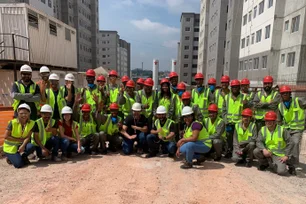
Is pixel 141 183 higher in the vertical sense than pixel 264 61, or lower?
lower

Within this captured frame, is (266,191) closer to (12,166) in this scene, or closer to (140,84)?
(140,84)

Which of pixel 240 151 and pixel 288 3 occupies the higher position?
pixel 288 3

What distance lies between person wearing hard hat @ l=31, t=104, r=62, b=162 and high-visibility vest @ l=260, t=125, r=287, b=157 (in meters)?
4.54

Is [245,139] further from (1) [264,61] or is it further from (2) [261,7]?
(2) [261,7]

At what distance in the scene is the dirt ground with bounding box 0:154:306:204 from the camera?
11.0 feet

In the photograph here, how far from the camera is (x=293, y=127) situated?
4754 millimetres

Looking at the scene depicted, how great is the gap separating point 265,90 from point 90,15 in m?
60.3

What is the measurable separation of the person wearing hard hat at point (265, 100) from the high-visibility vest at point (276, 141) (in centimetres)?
75

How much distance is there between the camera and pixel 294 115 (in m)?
4.74

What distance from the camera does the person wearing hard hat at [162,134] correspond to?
16.9ft

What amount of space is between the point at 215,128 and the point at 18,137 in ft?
13.9

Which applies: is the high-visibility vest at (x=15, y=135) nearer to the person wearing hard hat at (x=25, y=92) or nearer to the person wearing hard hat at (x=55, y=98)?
the person wearing hard hat at (x=25, y=92)

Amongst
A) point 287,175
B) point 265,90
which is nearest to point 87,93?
point 265,90

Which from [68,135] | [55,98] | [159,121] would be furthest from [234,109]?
[55,98]
